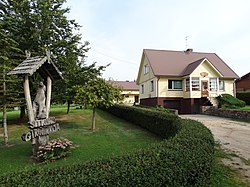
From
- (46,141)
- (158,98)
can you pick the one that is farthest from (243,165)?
(158,98)

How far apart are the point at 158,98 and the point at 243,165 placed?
18.6 m

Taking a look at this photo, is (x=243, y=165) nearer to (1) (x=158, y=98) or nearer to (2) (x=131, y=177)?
(2) (x=131, y=177)

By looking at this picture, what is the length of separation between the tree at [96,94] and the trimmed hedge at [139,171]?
7.89m

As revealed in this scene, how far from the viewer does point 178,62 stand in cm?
2708

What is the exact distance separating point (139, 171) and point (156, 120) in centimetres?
773

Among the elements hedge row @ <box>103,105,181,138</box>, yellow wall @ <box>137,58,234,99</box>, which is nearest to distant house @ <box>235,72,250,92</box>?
yellow wall @ <box>137,58,234,99</box>

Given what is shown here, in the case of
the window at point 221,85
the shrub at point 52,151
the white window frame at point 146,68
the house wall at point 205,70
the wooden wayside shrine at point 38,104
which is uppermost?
the white window frame at point 146,68

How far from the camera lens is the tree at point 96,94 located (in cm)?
1155

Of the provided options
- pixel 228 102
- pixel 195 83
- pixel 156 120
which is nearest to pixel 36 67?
pixel 156 120

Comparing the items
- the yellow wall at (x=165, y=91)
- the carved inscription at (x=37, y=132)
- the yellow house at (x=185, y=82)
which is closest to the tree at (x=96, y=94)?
the carved inscription at (x=37, y=132)

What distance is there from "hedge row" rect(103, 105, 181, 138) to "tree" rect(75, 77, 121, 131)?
2330 millimetres

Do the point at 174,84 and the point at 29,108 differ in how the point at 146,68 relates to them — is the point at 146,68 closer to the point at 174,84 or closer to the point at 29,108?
the point at 174,84

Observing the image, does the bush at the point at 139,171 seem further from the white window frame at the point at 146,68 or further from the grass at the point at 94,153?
the white window frame at the point at 146,68

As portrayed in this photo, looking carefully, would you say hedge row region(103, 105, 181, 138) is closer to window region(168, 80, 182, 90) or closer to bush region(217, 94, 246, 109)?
window region(168, 80, 182, 90)
